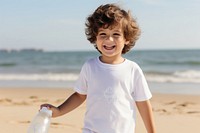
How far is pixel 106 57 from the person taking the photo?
256 cm

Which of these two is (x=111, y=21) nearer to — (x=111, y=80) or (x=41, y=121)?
(x=111, y=80)

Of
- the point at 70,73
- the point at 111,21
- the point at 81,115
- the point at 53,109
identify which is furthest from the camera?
the point at 70,73

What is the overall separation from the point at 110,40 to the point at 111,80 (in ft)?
0.80

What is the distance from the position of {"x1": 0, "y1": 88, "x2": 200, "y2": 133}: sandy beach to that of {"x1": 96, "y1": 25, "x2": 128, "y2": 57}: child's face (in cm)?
250

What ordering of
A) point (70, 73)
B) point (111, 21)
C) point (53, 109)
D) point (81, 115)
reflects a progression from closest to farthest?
1. point (111, 21)
2. point (53, 109)
3. point (81, 115)
4. point (70, 73)

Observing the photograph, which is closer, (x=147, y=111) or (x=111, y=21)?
(x=111, y=21)

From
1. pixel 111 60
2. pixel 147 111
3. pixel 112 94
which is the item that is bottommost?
pixel 147 111

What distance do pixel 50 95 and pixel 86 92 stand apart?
6.27 m

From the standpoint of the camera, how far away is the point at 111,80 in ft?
8.23

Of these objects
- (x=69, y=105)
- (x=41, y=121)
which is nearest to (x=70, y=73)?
(x=69, y=105)

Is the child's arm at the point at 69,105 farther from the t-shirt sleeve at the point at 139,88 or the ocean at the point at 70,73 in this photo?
the ocean at the point at 70,73

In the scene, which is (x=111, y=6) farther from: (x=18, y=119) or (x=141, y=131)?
(x=18, y=119)

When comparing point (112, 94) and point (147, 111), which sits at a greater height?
point (112, 94)

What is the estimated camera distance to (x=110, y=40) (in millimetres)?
2484
